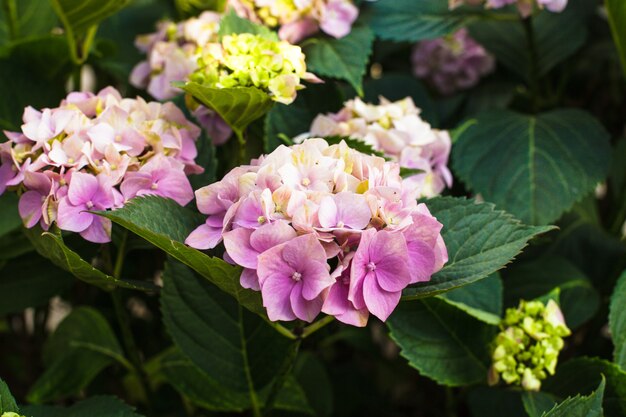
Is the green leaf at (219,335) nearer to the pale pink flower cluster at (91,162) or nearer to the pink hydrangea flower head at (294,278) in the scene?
the pale pink flower cluster at (91,162)

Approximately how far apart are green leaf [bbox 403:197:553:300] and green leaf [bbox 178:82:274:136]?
0.56 ft

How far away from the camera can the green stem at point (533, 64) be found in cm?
100

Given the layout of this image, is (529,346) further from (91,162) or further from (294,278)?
(91,162)

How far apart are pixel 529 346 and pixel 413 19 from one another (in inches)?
17.8

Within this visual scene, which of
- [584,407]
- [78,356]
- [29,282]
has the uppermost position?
[584,407]

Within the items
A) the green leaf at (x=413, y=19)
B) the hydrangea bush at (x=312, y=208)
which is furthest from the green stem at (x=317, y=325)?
the green leaf at (x=413, y=19)

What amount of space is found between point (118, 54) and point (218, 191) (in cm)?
64


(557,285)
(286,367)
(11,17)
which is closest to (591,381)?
(557,285)

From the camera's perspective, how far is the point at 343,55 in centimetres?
87

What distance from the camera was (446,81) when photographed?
3.73 ft

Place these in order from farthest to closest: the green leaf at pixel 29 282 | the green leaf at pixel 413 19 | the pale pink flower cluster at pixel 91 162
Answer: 1. the green leaf at pixel 413 19
2. the green leaf at pixel 29 282
3. the pale pink flower cluster at pixel 91 162

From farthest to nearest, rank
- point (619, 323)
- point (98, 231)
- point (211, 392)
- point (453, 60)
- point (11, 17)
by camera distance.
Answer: point (453, 60) < point (11, 17) < point (211, 392) < point (619, 323) < point (98, 231)

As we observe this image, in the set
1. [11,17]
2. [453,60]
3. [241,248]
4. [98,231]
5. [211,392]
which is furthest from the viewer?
[453,60]

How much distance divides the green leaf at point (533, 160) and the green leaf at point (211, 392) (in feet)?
0.98
